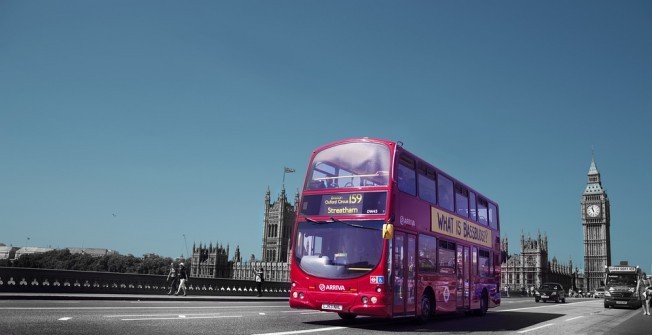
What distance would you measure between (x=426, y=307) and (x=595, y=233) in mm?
156201

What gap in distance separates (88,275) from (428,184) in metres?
15.7

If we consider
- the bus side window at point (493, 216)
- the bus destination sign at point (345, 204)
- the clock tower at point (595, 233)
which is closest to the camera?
the bus destination sign at point (345, 204)

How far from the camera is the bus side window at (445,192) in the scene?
1647cm

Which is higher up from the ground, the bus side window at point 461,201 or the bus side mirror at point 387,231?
the bus side window at point 461,201

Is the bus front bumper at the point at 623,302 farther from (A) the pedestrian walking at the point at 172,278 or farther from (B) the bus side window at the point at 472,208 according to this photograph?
(A) the pedestrian walking at the point at 172,278

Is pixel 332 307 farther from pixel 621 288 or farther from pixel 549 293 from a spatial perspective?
pixel 549 293

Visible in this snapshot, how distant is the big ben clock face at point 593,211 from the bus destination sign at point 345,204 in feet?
521

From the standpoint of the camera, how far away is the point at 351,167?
13.9 metres

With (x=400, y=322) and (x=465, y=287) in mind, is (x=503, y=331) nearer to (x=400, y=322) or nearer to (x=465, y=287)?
(x=400, y=322)

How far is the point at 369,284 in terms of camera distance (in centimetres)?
1268

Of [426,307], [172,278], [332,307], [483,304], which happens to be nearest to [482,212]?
[483,304]

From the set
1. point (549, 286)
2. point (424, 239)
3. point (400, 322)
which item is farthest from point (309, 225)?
point (549, 286)

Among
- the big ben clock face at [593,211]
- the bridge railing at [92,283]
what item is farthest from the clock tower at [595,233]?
the bridge railing at [92,283]

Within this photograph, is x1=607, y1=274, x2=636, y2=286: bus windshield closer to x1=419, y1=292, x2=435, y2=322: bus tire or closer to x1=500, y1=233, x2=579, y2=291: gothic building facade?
x1=419, y1=292, x2=435, y2=322: bus tire
